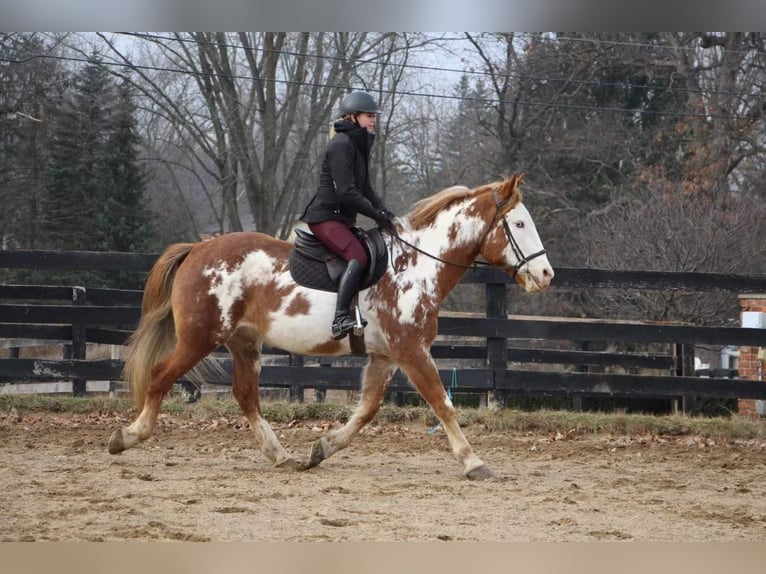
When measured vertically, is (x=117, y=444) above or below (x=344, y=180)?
below

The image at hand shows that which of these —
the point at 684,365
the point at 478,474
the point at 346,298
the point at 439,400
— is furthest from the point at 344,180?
the point at 684,365

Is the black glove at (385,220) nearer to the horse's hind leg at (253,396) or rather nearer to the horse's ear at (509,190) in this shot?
the horse's ear at (509,190)

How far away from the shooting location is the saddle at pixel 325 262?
7.05 metres

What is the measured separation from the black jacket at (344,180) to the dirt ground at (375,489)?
197cm

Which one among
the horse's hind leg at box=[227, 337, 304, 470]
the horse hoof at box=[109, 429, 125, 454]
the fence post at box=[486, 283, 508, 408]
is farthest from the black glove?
the fence post at box=[486, 283, 508, 408]

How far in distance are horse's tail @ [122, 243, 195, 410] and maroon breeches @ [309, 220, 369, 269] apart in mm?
1318

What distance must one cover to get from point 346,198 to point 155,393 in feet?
6.94

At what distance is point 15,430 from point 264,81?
17.7 m

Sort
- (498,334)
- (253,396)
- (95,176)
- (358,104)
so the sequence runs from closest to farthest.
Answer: (358,104)
(253,396)
(498,334)
(95,176)

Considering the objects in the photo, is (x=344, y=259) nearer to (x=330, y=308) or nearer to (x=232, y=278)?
(x=330, y=308)

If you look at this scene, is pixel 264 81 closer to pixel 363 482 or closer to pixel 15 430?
pixel 15 430

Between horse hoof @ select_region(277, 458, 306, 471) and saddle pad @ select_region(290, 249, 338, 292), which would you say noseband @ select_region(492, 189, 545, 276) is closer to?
saddle pad @ select_region(290, 249, 338, 292)

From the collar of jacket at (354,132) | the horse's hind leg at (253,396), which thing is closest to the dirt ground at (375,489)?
the horse's hind leg at (253,396)

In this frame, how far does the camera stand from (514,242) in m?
7.22
